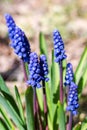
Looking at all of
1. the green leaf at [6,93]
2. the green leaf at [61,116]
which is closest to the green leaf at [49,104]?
the green leaf at [6,93]

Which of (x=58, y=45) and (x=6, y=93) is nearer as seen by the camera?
(x=58, y=45)

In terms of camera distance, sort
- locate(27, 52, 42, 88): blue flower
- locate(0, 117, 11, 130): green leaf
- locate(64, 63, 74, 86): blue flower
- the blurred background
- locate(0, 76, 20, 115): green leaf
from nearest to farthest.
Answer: locate(27, 52, 42, 88): blue flower → locate(64, 63, 74, 86): blue flower → locate(0, 76, 20, 115): green leaf → locate(0, 117, 11, 130): green leaf → the blurred background

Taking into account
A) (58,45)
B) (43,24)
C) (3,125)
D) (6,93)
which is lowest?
(3,125)

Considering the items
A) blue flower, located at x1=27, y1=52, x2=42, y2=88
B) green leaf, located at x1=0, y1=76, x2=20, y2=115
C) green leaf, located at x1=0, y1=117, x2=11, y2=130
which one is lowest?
green leaf, located at x1=0, y1=117, x2=11, y2=130

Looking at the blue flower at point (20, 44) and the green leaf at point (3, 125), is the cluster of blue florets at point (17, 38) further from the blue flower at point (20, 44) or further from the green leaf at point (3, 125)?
the green leaf at point (3, 125)

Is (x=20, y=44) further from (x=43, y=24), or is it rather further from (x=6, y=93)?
(x=43, y=24)

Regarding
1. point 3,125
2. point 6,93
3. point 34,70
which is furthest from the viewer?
point 3,125

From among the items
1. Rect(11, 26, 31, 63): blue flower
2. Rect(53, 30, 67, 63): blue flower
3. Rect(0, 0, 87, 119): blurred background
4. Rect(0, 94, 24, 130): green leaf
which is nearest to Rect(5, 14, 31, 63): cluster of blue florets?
Rect(11, 26, 31, 63): blue flower

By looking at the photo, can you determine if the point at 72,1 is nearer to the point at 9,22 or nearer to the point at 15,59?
the point at 15,59

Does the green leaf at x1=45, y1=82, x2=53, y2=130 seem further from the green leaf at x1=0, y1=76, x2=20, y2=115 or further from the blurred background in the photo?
the blurred background

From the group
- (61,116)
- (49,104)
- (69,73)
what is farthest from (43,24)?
(61,116)
